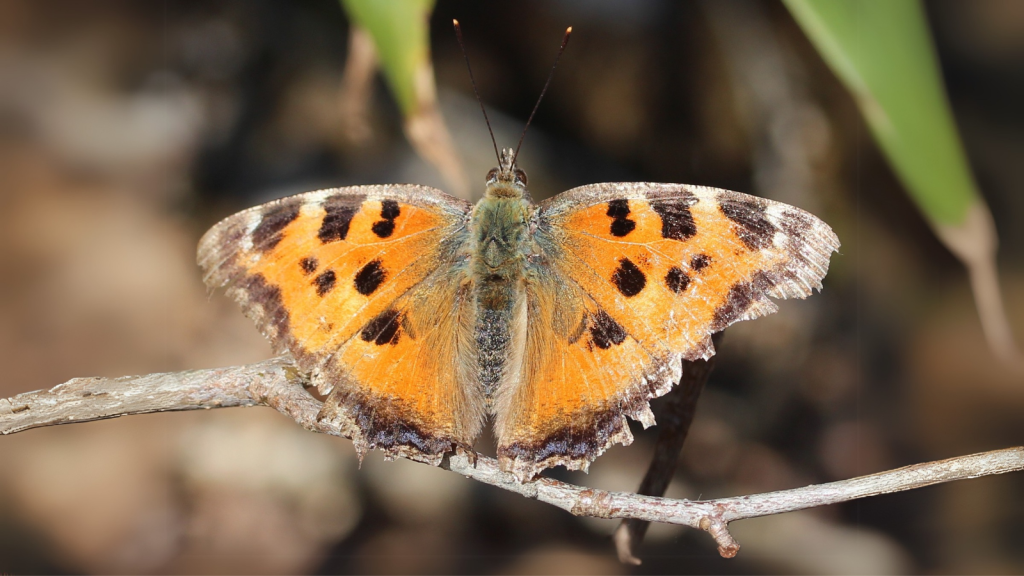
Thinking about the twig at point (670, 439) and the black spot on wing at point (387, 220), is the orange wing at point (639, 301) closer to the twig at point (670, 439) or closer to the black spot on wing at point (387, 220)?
the twig at point (670, 439)

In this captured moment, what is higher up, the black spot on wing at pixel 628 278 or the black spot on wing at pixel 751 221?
the black spot on wing at pixel 751 221

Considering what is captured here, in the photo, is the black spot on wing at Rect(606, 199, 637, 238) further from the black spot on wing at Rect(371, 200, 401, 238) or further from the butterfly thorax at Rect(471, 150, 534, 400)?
the black spot on wing at Rect(371, 200, 401, 238)

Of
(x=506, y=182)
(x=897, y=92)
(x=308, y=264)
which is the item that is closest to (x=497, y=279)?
(x=506, y=182)

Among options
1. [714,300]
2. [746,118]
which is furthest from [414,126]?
[746,118]

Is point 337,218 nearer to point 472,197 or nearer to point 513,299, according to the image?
point 513,299

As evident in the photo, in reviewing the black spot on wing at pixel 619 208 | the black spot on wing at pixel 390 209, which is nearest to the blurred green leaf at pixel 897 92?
the black spot on wing at pixel 619 208

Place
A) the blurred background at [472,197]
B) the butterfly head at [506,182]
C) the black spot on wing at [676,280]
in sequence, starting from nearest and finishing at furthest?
the black spot on wing at [676,280], the butterfly head at [506,182], the blurred background at [472,197]
